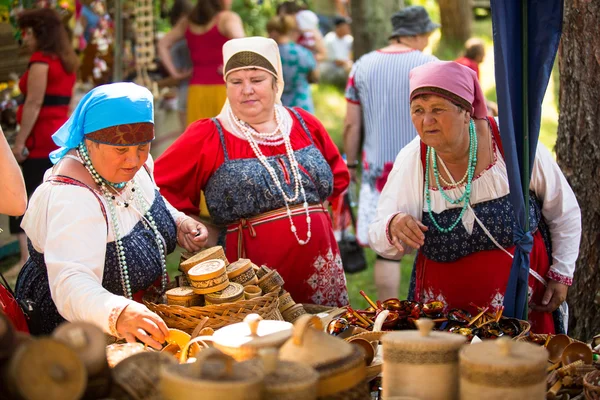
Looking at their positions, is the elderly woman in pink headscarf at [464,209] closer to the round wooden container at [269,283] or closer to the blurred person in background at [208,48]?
the round wooden container at [269,283]

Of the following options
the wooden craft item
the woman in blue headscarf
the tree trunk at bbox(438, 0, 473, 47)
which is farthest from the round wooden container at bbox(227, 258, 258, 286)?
the tree trunk at bbox(438, 0, 473, 47)

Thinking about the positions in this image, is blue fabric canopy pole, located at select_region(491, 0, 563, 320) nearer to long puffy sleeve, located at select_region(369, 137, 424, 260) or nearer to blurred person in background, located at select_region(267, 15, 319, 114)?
long puffy sleeve, located at select_region(369, 137, 424, 260)

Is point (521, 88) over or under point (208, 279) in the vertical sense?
over

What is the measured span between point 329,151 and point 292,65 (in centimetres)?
389

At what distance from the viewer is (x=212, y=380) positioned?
1723 millimetres

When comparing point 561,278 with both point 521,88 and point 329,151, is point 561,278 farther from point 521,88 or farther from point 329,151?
point 329,151

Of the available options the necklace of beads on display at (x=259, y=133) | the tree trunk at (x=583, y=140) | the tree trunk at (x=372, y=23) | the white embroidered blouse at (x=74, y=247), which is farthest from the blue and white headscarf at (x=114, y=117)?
the tree trunk at (x=372, y=23)

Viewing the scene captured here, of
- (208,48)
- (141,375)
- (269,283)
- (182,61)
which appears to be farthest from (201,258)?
(182,61)

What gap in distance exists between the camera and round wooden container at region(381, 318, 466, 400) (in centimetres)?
206

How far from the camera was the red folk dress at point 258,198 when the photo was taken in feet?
12.5

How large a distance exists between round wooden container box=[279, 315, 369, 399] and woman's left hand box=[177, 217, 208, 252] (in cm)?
144

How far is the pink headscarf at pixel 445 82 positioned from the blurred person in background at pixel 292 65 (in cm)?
465

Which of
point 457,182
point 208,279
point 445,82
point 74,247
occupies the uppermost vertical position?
point 445,82

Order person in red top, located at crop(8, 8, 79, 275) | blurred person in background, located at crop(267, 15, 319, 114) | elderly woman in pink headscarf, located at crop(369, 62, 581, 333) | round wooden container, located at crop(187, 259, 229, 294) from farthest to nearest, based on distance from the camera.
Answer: blurred person in background, located at crop(267, 15, 319, 114) → person in red top, located at crop(8, 8, 79, 275) → elderly woman in pink headscarf, located at crop(369, 62, 581, 333) → round wooden container, located at crop(187, 259, 229, 294)
